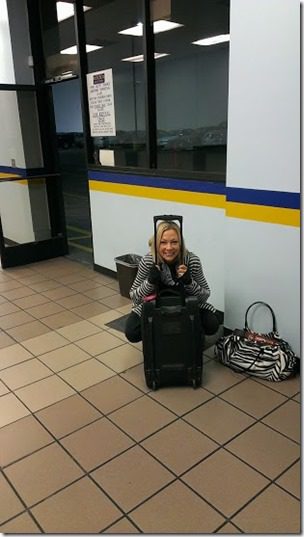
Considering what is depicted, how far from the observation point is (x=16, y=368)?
261 cm

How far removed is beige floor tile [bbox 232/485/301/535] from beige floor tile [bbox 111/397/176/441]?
59 centimetres

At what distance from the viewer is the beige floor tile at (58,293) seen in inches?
148

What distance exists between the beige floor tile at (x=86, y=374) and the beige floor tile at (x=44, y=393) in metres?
0.05

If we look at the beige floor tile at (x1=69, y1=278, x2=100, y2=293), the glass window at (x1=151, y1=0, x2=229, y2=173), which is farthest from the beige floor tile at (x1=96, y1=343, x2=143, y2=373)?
the glass window at (x1=151, y1=0, x2=229, y2=173)

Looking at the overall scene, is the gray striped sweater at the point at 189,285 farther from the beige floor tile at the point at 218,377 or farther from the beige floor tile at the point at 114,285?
the beige floor tile at the point at 114,285

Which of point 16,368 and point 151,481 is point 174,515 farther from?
point 16,368

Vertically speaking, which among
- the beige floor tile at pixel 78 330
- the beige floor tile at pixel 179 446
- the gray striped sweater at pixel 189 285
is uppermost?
the gray striped sweater at pixel 189 285

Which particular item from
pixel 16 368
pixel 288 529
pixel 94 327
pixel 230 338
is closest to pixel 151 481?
pixel 288 529

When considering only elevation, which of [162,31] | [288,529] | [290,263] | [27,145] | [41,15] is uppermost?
[41,15]

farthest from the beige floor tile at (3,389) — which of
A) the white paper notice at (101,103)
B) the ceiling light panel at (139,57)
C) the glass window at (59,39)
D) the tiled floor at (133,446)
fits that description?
the glass window at (59,39)

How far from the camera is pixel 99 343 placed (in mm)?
2877

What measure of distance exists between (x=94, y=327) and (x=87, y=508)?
1.62 meters

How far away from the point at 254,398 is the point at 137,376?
0.71 meters

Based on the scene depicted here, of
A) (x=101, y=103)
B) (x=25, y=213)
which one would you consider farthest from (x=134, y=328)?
(x=25, y=213)
